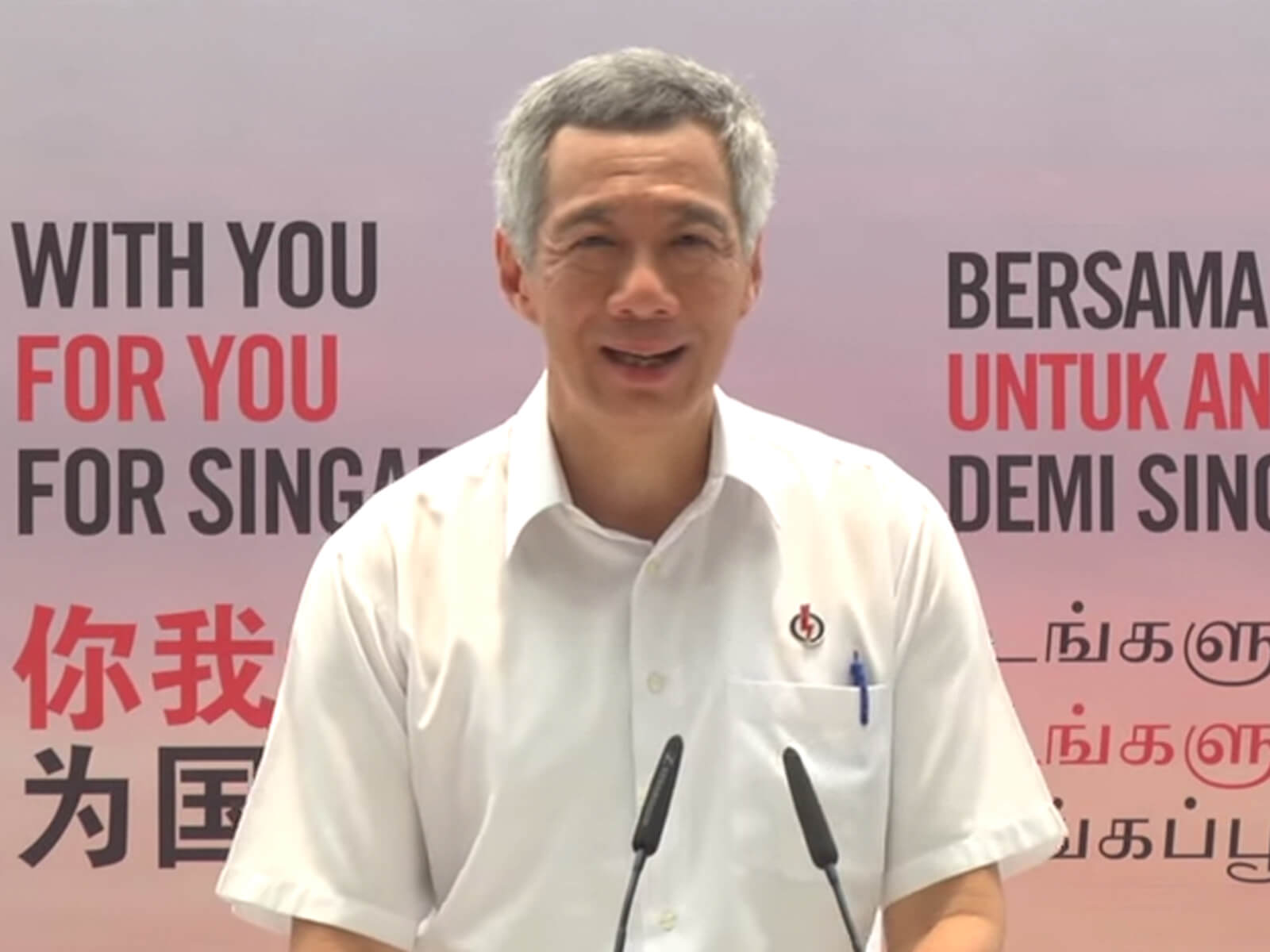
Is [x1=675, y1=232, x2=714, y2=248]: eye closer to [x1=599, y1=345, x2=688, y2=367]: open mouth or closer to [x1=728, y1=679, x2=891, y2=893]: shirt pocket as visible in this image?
[x1=599, y1=345, x2=688, y2=367]: open mouth

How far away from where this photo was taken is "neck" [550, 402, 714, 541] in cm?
138

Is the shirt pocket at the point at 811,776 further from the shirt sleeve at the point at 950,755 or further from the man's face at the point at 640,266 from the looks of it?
the man's face at the point at 640,266

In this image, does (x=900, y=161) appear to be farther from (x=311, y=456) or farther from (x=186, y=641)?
(x=186, y=641)

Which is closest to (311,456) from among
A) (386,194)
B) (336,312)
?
(336,312)

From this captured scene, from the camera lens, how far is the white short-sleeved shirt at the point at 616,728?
1333 mm

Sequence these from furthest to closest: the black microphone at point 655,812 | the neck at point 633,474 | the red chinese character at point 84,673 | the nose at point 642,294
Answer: the red chinese character at point 84,673 < the neck at point 633,474 < the nose at point 642,294 < the black microphone at point 655,812

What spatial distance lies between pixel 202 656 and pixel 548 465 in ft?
3.11

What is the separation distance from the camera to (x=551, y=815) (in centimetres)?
134

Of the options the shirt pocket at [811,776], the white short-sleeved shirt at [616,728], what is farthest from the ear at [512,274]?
the shirt pocket at [811,776]

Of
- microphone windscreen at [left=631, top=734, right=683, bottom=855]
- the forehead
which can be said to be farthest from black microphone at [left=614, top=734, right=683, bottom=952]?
the forehead

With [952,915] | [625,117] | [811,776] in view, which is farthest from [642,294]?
[952,915]

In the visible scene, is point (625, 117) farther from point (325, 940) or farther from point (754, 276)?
point (325, 940)

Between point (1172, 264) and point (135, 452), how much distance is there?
1.46 meters

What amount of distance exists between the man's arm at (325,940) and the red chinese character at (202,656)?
0.89 m
